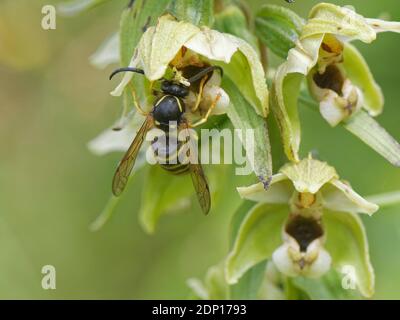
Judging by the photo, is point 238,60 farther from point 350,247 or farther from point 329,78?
point 350,247

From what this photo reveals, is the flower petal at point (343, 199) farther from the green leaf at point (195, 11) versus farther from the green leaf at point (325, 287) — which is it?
the green leaf at point (195, 11)

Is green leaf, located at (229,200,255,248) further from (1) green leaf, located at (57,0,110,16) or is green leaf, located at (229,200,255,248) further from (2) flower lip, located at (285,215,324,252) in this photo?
(1) green leaf, located at (57,0,110,16)

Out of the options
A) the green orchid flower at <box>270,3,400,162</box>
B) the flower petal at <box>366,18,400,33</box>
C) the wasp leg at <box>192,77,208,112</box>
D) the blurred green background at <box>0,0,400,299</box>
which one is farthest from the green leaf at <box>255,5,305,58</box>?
the blurred green background at <box>0,0,400,299</box>

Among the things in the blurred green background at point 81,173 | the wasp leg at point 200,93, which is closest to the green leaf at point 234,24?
the wasp leg at point 200,93

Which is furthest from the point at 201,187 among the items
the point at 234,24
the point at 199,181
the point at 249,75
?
the point at 234,24

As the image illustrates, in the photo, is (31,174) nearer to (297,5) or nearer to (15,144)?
(15,144)

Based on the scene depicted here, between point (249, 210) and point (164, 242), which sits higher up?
point (164, 242)

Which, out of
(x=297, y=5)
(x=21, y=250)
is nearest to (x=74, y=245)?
(x=21, y=250)
